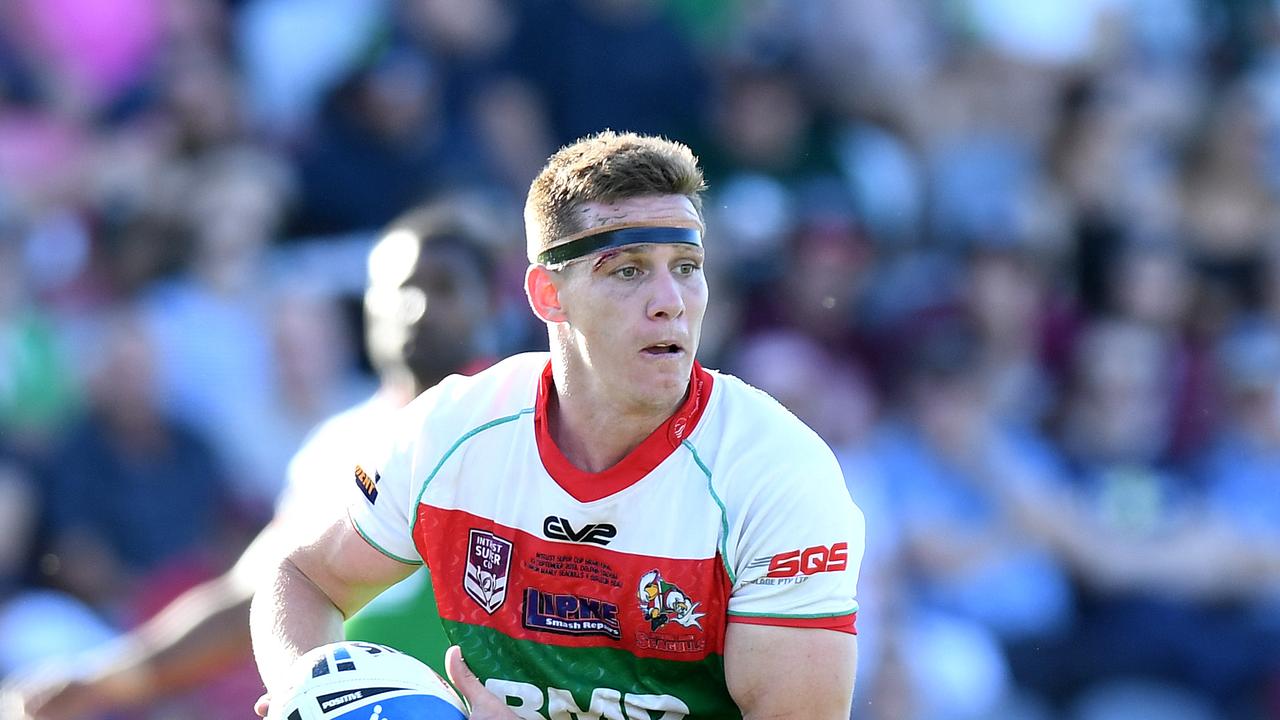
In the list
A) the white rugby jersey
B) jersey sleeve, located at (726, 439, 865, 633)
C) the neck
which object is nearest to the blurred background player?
the white rugby jersey

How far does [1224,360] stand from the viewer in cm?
1022

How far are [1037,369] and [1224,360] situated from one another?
1.17 m

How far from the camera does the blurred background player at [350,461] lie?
18.3ft

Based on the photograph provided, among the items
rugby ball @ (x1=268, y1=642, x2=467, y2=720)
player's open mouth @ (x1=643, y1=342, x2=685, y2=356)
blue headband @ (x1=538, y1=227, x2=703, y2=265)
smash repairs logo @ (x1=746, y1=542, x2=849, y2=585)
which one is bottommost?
rugby ball @ (x1=268, y1=642, x2=467, y2=720)

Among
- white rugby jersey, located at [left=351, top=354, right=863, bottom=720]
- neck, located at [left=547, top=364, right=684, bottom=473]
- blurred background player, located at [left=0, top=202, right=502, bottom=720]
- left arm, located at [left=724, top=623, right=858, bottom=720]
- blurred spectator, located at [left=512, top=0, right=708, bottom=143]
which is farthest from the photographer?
blurred spectator, located at [left=512, top=0, right=708, bottom=143]

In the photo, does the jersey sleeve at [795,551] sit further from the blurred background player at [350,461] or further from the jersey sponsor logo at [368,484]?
the blurred background player at [350,461]

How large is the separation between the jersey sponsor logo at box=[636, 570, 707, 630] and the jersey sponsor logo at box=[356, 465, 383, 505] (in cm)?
73

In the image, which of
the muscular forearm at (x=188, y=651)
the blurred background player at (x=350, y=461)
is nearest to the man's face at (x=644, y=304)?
the blurred background player at (x=350, y=461)

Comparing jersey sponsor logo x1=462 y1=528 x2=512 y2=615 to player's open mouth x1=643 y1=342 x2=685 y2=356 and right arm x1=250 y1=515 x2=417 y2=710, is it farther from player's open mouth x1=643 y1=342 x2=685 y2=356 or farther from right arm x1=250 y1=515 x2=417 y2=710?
player's open mouth x1=643 y1=342 x2=685 y2=356

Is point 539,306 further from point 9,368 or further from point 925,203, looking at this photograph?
point 925,203

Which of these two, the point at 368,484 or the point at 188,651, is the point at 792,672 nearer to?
the point at 368,484

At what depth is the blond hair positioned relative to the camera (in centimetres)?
392

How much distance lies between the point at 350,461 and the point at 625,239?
1854 millimetres

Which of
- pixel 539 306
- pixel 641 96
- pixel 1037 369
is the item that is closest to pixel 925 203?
pixel 1037 369
